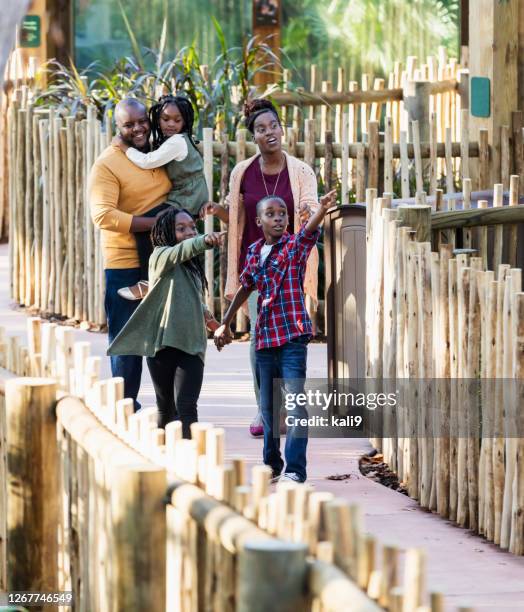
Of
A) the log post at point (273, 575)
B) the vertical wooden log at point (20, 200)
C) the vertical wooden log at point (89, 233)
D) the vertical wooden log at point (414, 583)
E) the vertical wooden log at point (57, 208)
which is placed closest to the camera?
the vertical wooden log at point (414, 583)

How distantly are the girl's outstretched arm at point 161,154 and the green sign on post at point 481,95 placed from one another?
4306 mm

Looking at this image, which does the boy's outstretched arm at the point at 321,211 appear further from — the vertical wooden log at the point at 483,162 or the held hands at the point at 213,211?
the vertical wooden log at the point at 483,162

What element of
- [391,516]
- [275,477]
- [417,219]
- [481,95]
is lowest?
[391,516]

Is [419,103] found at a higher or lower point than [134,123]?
higher

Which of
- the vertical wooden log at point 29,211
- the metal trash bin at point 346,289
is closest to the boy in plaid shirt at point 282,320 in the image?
the metal trash bin at point 346,289

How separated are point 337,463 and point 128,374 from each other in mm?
1056

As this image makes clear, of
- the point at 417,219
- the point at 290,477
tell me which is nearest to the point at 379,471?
the point at 290,477

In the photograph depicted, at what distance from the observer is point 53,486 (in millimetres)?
4129

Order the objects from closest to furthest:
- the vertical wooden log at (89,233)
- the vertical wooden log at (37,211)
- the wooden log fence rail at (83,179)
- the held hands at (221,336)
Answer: the held hands at (221,336) → the wooden log fence rail at (83,179) → the vertical wooden log at (89,233) → the vertical wooden log at (37,211)

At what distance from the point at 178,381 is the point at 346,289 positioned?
1.24m

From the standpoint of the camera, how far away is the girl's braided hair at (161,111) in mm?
6719

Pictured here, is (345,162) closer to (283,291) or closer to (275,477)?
(283,291)

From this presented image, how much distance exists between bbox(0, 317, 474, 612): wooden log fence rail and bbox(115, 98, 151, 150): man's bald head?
207 cm

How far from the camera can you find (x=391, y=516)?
18.5 ft
